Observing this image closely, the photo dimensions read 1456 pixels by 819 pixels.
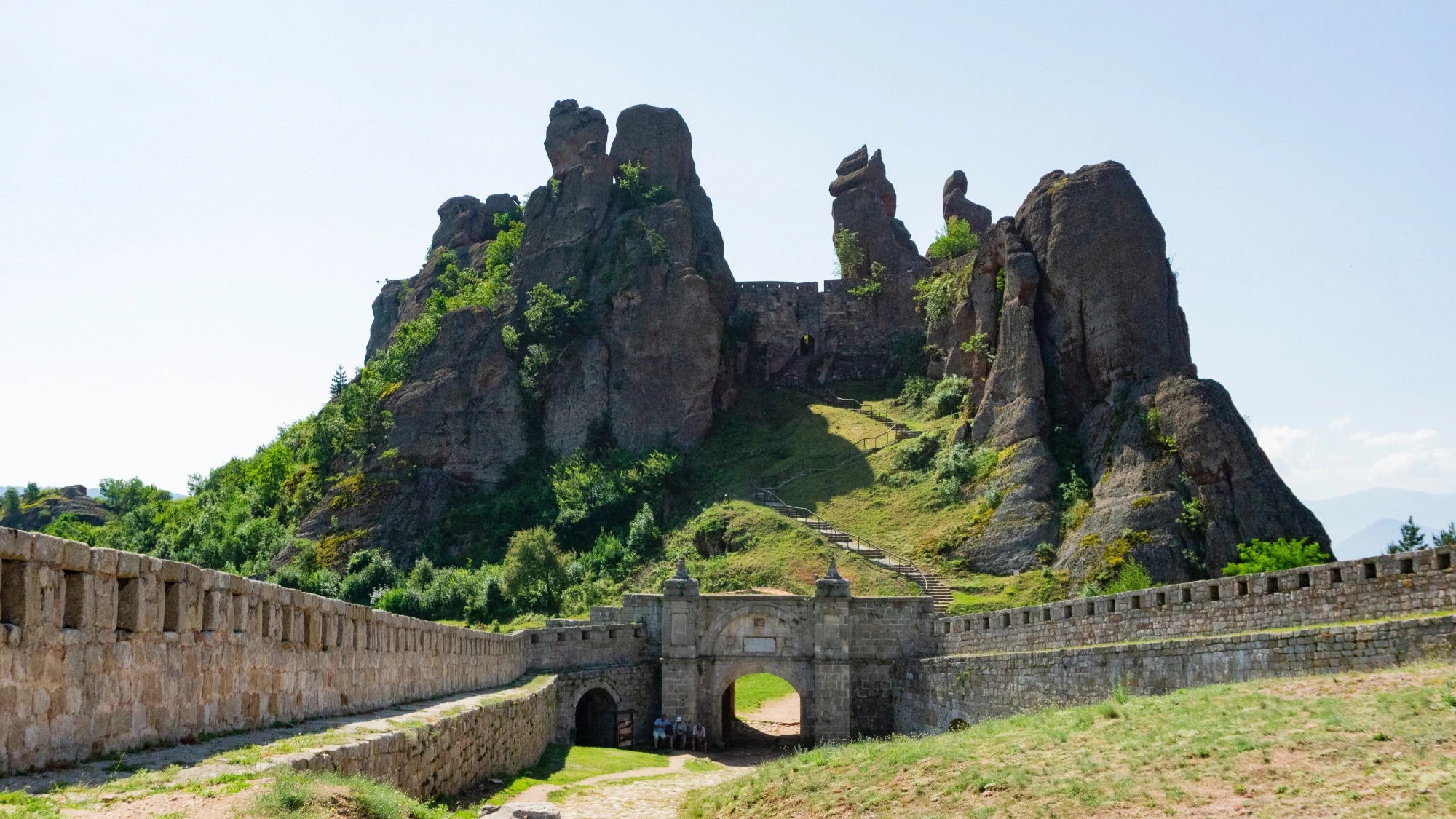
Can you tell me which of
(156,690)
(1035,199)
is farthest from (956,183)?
(156,690)

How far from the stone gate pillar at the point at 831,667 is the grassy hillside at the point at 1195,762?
59.3ft

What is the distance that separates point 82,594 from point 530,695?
18.9 metres

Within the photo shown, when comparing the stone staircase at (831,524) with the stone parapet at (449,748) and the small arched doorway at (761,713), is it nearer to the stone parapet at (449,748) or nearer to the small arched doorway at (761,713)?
the small arched doorway at (761,713)

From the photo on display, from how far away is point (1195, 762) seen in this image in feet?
50.7

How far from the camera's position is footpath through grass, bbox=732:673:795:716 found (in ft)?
158

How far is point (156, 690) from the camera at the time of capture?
40.4 ft

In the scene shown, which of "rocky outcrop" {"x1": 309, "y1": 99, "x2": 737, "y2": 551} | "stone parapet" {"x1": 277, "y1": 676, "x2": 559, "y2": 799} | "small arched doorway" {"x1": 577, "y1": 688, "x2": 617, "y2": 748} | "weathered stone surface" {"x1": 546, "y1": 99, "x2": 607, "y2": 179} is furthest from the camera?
"weathered stone surface" {"x1": 546, "y1": 99, "x2": 607, "y2": 179}

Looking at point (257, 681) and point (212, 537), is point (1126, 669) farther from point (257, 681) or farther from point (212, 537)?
point (212, 537)

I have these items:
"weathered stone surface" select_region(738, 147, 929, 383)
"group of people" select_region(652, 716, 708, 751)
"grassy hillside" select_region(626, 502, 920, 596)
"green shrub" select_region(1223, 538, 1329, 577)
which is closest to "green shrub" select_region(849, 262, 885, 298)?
A: "weathered stone surface" select_region(738, 147, 929, 383)

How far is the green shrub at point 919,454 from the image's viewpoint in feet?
185

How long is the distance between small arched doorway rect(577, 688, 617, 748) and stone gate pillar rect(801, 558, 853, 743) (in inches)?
224

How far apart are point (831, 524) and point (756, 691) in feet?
23.3

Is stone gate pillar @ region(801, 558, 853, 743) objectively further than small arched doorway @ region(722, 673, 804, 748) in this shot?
No

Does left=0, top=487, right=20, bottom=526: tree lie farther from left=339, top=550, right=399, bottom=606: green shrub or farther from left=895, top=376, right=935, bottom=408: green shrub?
left=895, top=376, right=935, bottom=408: green shrub
